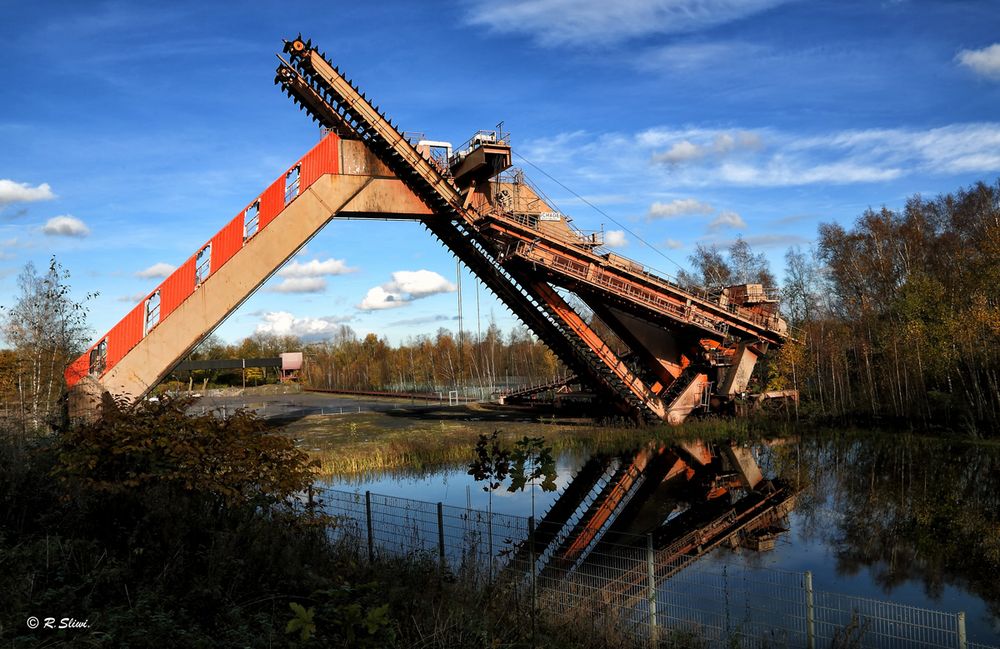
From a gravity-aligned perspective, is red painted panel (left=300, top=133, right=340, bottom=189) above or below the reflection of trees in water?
above

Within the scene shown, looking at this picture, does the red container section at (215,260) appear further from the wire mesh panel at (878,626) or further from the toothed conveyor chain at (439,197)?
the wire mesh panel at (878,626)

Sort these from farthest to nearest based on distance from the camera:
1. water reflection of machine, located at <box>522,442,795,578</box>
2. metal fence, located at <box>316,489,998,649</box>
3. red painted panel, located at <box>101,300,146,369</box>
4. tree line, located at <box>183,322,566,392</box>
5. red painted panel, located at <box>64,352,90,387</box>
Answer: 1. tree line, located at <box>183,322,566,392</box>
2. red painted panel, located at <box>101,300,146,369</box>
3. red painted panel, located at <box>64,352,90,387</box>
4. water reflection of machine, located at <box>522,442,795,578</box>
5. metal fence, located at <box>316,489,998,649</box>

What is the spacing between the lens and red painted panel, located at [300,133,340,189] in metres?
23.4

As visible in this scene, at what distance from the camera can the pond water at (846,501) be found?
11.2 m

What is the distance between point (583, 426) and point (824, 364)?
59.5ft

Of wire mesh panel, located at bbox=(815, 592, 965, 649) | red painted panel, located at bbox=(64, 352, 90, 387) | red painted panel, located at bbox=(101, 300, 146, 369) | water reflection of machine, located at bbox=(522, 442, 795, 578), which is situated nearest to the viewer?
wire mesh panel, located at bbox=(815, 592, 965, 649)

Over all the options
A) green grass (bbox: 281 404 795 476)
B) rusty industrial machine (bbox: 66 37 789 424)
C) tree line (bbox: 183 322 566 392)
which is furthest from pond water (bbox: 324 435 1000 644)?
tree line (bbox: 183 322 566 392)

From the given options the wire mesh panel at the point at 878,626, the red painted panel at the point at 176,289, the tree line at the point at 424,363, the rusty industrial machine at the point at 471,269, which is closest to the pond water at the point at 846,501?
the wire mesh panel at the point at 878,626

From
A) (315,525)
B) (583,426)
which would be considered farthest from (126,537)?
(583,426)

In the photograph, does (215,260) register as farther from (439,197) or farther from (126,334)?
(439,197)

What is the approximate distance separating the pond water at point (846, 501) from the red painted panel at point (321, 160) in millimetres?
10196

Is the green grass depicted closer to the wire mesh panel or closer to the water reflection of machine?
the water reflection of machine

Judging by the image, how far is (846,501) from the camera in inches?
666

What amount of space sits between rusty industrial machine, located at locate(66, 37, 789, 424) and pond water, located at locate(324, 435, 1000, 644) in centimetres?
452
